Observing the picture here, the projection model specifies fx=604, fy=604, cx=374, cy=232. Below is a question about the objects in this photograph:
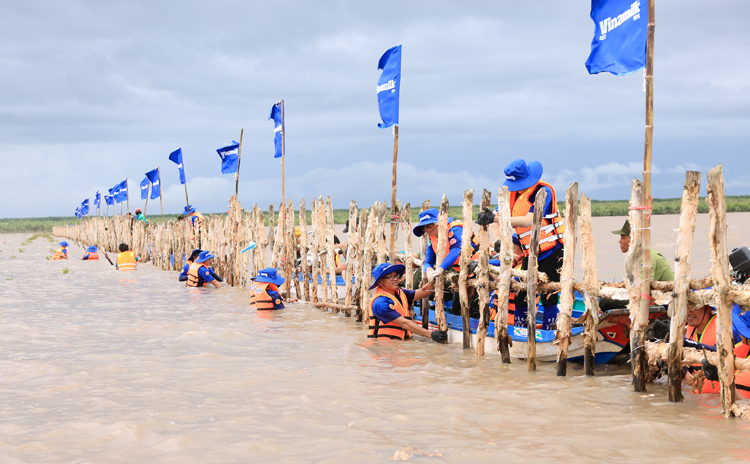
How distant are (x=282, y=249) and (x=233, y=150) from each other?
231 inches

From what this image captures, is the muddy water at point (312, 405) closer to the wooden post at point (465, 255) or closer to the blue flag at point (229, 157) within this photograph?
the wooden post at point (465, 255)

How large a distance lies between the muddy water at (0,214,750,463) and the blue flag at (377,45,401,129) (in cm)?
361

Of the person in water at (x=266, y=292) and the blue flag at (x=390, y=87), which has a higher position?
the blue flag at (x=390, y=87)

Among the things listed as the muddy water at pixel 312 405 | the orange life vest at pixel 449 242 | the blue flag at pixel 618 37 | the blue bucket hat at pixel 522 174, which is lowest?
the muddy water at pixel 312 405

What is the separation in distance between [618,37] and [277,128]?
33.9ft

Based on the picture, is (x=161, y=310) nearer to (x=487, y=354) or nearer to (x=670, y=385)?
(x=487, y=354)

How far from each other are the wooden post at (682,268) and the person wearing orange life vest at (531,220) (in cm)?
→ 163

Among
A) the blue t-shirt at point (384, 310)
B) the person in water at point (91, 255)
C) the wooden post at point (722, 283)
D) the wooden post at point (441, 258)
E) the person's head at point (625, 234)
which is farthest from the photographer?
the person in water at point (91, 255)

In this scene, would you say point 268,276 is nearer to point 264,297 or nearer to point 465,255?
point 264,297

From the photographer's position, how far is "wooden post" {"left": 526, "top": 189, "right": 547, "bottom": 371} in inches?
234

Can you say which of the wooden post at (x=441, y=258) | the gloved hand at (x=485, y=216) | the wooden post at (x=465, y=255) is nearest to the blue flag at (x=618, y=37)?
the gloved hand at (x=485, y=216)

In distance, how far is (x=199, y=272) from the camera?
1537cm

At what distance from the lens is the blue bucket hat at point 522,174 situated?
6602mm

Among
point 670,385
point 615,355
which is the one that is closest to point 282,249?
point 615,355
